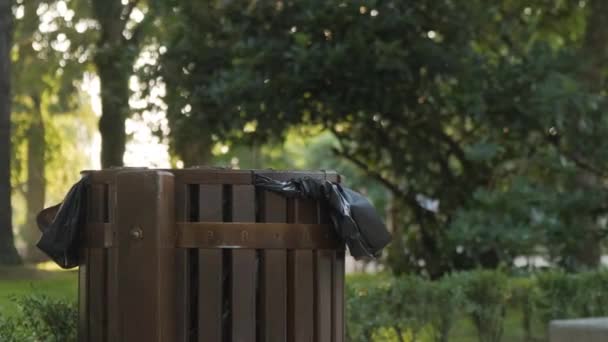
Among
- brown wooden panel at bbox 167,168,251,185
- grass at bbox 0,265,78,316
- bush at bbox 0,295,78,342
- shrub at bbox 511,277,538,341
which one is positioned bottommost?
shrub at bbox 511,277,538,341

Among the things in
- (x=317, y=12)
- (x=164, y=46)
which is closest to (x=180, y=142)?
(x=164, y=46)

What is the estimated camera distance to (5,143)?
935 cm

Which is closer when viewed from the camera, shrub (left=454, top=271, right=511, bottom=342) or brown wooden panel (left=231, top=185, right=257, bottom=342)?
brown wooden panel (left=231, top=185, right=257, bottom=342)

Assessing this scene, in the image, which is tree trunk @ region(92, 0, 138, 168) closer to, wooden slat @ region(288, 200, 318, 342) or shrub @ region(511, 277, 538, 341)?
shrub @ region(511, 277, 538, 341)

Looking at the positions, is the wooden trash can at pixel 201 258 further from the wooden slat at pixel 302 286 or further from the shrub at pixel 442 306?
the shrub at pixel 442 306

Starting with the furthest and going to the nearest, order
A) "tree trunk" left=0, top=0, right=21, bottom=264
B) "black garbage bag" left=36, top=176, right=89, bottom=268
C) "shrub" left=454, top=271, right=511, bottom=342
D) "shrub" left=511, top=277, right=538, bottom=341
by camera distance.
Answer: "shrub" left=511, top=277, right=538, bottom=341 < "shrub" left=454, top=271, right=511, bottom=342 < "tree trunk" left=0, top=0, right=21, bottom=264 < "black garbage bag" left=36, top=176, right=89, bottom=268

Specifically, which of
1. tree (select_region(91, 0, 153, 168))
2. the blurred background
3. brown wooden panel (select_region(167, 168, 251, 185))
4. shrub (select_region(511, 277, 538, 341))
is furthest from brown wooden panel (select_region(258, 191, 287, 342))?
tree (select_region(91, 0, 153, 168))

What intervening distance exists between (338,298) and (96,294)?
1.21 meters

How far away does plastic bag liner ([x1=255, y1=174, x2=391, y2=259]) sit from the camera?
523 centimetres

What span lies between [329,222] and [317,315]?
1.50 feet

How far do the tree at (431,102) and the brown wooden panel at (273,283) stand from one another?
7191mm

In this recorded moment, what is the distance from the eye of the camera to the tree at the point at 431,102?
12.7 meters

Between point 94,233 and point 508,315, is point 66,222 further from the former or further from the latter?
point 508,315

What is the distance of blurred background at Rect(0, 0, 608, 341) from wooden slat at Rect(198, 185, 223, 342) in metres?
6.18
